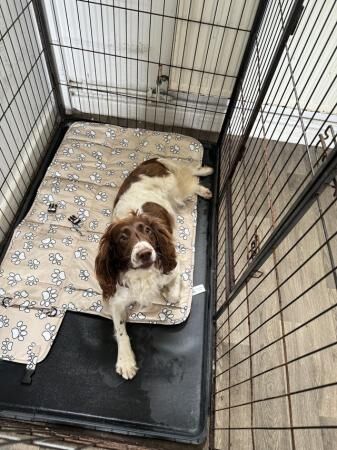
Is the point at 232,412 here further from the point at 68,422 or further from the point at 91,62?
the point at 91,62

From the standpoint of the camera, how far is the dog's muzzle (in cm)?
146

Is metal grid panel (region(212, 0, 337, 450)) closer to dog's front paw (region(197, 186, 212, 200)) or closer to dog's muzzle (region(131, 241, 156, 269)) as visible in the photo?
dog's front paw (region(197, 186, 212, 200))

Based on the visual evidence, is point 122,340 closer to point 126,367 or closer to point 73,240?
point 126,367

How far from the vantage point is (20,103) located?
2166mm

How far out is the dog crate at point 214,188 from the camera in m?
1.59

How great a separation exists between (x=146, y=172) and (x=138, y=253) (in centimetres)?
74

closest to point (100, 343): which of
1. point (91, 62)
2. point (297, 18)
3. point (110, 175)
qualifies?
point (110, 175)

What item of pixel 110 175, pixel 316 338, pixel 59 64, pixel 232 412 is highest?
pixel 59 64

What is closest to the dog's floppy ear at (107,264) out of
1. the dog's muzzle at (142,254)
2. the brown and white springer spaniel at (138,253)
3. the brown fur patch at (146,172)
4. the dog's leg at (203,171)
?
the brown and white springer spaniel at (138,253)

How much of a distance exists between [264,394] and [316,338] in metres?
0.41

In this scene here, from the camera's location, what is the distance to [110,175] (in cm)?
238

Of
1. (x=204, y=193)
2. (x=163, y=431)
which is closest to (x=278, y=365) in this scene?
(x=163, y=431)

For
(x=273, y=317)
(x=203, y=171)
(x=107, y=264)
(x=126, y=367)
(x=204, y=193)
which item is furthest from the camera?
(x=203, y=171)

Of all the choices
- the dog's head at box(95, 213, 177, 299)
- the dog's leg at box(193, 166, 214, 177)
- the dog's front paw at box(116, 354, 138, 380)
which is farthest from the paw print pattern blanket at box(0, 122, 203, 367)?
the dog's head at box(95, 213, 177, 299)
